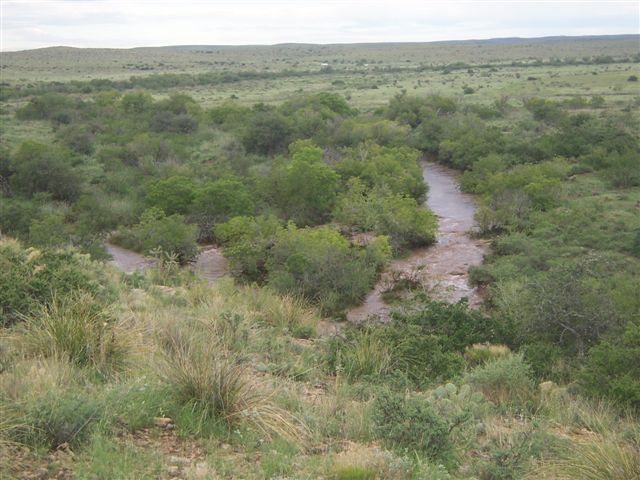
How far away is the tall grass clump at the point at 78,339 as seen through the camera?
20.9ft

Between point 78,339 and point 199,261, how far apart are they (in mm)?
17051

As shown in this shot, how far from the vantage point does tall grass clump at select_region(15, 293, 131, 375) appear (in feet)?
20.9

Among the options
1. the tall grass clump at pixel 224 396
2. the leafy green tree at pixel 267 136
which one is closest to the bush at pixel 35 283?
the tall grass clump at pixel 224 396

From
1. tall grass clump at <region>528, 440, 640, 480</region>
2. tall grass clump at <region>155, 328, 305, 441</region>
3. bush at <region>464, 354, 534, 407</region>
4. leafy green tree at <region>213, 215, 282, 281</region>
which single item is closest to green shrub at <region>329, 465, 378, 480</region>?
tall grass clump at <region>155, 328, 305, 441</region>

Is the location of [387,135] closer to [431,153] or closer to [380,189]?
[431,153]

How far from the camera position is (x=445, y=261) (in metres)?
22.8

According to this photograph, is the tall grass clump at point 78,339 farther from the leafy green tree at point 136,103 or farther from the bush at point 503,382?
the leafy green tree at point 136,103

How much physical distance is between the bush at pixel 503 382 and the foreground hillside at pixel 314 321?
0.09 feet

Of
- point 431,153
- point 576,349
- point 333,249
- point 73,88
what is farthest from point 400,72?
point 576,349

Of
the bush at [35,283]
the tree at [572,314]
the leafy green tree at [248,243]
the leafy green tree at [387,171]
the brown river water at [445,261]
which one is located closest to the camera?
the bush at [35,283]

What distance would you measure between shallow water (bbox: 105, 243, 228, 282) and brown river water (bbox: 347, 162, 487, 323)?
214 inches

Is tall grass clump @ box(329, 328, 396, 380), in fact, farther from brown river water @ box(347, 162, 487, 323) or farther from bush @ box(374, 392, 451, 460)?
brown river water @ box(347, 162, 487, 323)

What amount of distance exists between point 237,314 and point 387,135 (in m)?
30.4

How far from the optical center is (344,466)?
4.54 m
